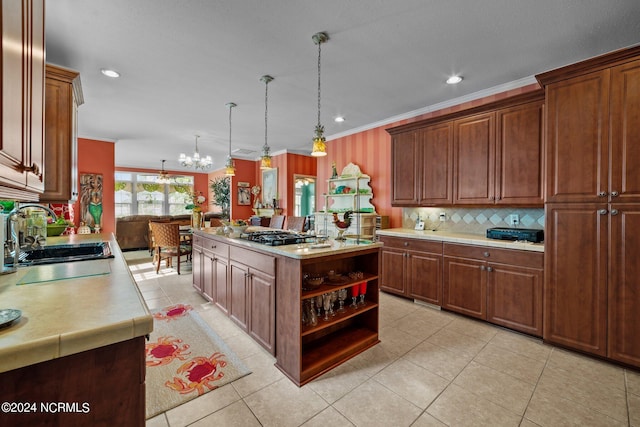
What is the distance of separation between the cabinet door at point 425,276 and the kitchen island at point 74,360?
289 centimetres

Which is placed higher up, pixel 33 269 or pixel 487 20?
pixel 487 20

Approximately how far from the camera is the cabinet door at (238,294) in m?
2.39

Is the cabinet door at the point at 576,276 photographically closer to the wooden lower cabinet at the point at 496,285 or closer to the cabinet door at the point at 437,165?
the wooden lower cabinet at the point at 496,285

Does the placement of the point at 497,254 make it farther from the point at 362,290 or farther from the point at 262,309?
the point at 262,309

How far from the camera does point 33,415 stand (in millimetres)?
721

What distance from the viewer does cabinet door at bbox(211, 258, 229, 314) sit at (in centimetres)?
274

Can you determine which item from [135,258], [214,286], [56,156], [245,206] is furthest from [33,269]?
[245,206]

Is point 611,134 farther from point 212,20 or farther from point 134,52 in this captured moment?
point 134,52

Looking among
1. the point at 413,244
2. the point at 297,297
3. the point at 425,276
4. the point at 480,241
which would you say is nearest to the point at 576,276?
the point at 480,241

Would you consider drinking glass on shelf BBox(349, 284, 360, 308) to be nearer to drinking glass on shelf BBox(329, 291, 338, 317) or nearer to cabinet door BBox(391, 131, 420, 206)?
drinking glass on shelf BBox(329, 291, 338, 317)

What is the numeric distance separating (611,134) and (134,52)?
4.05m

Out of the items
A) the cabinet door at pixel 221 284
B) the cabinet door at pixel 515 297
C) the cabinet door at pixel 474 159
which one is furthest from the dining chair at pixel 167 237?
the cabinet door at pixel 515 297

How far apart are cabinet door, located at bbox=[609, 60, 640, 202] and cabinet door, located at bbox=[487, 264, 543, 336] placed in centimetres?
87

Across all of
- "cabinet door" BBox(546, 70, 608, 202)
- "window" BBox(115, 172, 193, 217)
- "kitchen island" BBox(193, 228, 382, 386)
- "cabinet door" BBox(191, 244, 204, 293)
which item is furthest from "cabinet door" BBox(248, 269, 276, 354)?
"window" BBox(115, 172, 193, 217)
